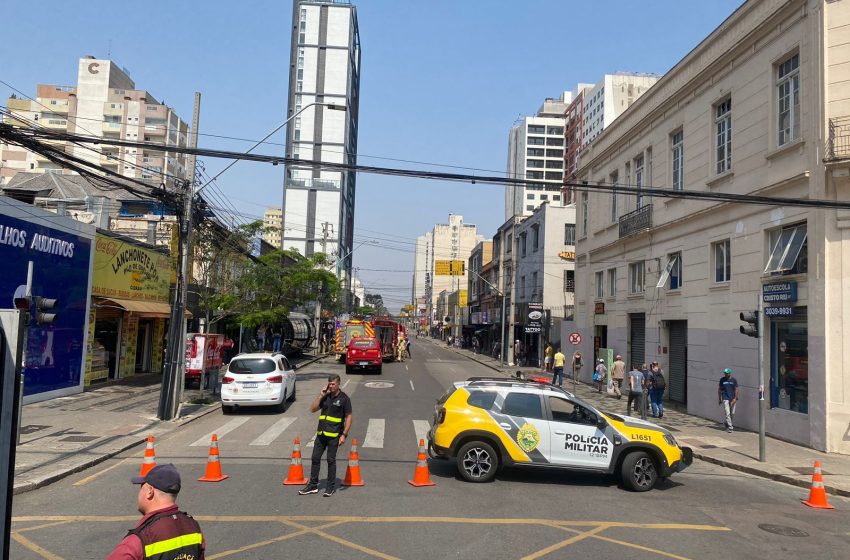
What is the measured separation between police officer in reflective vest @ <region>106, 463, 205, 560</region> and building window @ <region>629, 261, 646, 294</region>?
24.5m

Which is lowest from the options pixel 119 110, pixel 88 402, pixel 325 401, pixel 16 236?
pixel 88 402

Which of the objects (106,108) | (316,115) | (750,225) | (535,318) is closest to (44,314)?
(750,225)

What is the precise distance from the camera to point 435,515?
27.3 feet

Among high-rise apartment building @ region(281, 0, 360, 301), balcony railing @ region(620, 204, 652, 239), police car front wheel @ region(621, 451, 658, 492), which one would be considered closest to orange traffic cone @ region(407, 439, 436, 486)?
police car front wheel @ region(621, 451, 658, 492)

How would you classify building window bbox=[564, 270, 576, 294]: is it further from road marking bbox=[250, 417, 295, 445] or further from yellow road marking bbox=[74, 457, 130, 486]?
yellow road marking bbox=[74, 457, 130, 486]

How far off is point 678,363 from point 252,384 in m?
15.1

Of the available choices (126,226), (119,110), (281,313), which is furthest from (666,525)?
(119,110)

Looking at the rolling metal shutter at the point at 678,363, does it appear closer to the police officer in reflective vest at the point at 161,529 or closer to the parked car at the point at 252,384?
the parked car at the point at 252,384

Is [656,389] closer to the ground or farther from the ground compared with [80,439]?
farther from the ground

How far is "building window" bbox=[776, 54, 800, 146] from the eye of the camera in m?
16.4

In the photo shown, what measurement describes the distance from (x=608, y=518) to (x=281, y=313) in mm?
21281

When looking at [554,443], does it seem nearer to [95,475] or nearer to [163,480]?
[95,475]

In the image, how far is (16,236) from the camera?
677 inches

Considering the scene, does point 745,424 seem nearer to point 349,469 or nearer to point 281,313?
point 349,469
